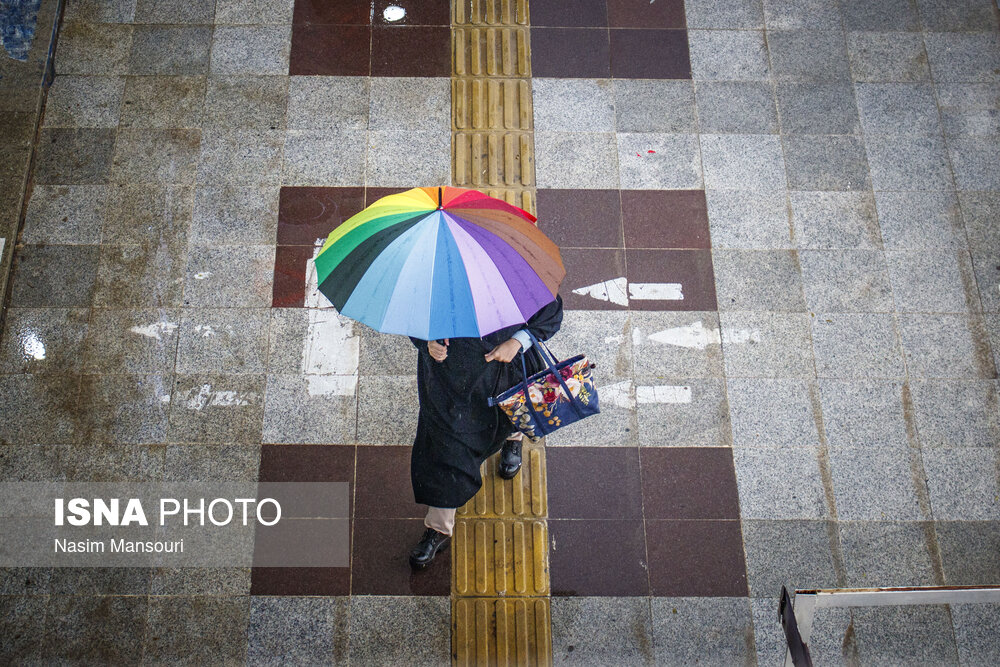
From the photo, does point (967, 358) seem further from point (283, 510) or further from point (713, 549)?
point (283, 510)

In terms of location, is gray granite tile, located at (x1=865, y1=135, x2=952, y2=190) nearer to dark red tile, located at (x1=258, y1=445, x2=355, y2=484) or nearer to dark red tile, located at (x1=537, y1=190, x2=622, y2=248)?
dark red tile, located at (x1=537, y1=190, x2=622, y2=248)

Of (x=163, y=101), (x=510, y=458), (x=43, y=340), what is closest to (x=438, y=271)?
(x=510, y=458)

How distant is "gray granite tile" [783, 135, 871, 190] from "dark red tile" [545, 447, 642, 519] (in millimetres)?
2501

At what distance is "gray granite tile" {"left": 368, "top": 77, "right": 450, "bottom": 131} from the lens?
529cm

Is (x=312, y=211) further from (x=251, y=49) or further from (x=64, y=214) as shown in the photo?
(x=64, y=214)

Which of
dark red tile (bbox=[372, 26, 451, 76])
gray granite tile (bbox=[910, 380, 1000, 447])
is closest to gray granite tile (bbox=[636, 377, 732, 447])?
gray granite tile (bbox=[910, 380, 1000, 447])

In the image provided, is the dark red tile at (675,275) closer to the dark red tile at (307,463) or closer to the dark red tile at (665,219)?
the dark red tile at (665,219)

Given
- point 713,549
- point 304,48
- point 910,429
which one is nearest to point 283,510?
point 713,549

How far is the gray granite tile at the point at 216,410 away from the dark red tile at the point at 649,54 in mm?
3717

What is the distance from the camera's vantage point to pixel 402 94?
17.7 ft

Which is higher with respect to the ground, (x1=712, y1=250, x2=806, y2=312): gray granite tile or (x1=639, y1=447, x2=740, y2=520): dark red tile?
(x1=712, y1=250, x2=806, y2=312): gray granite tile

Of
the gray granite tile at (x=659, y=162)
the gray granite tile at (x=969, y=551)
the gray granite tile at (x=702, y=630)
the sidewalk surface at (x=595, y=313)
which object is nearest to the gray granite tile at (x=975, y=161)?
the sidewalk surface at (x=595, y=313)

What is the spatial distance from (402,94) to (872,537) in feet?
A: 15.0

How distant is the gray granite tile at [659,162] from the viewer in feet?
16.9
